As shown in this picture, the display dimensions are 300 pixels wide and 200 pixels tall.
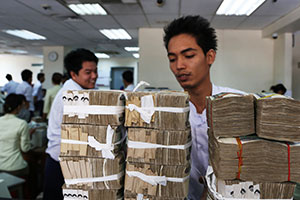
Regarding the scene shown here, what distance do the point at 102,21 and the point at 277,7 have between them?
140 inches

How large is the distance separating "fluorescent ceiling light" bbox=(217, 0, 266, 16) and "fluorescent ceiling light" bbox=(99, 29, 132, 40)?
9.14ft

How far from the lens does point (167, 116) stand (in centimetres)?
79

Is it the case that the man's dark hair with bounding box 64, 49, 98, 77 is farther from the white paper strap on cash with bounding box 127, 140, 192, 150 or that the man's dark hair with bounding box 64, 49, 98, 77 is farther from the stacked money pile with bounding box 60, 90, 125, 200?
the white paper strap on cash with bounding box 127, 140, 192, 150

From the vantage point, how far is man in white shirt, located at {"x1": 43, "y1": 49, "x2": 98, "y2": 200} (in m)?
1.90

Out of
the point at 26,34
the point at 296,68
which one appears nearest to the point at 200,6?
the point at 296,68

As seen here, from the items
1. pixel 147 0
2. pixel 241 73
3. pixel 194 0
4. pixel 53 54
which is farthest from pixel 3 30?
pixel 241 73

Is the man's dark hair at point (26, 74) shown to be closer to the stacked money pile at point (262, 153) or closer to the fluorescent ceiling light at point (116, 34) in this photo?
the fluorescent ceiling light at point (116, 34)

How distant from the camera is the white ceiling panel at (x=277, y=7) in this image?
397cm

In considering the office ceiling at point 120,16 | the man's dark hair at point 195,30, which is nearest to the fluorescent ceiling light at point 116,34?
the office ceiling at point 120,16

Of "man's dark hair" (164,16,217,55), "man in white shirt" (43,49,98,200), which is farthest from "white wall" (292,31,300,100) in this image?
"man's dark hair" (164,16,217,55)

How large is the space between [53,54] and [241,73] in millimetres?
6901

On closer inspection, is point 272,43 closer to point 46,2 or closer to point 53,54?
point 46,2

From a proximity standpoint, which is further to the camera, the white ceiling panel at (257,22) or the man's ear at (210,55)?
the white ceiling panel at (257,22)

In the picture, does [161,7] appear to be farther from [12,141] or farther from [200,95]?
[200,95]
